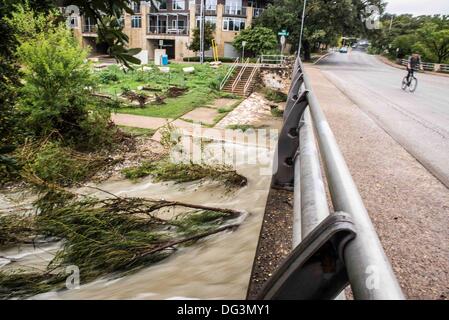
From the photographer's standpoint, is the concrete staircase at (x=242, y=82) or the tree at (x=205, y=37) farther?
the tree at (x=205, y=37)

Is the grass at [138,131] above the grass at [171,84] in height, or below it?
below

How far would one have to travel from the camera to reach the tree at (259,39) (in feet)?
127

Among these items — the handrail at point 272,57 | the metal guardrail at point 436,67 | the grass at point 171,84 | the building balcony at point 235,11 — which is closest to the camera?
→ the grass at point 171,84

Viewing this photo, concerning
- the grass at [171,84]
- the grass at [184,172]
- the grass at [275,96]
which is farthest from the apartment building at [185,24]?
the grass at [184,172]

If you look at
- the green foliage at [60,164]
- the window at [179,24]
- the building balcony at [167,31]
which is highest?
the window at [179,24]

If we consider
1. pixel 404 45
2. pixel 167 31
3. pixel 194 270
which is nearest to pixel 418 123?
pixel 194 270

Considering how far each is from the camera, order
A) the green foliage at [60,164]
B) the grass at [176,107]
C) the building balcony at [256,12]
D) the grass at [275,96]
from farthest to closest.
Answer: the building balcony at [256,12] → the grass at [275,96] → the grass at [176,107] → the green foliage at [60,164]

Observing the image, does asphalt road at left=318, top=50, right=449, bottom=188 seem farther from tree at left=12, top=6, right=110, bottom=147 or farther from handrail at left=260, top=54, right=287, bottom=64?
handrail at left=260, top=54, right=287, bottom=64

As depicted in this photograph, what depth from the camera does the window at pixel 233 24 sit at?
4662 cm

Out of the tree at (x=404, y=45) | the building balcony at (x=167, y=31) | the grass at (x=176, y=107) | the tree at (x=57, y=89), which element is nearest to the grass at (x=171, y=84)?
the grass at (x=176, y=107)

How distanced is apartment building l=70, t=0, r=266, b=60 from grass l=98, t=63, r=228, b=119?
19.5m

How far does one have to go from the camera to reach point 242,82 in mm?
24328

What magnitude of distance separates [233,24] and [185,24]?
7.00m

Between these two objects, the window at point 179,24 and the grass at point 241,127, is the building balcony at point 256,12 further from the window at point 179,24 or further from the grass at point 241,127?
the grass at point 241,127
